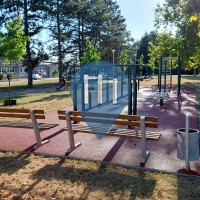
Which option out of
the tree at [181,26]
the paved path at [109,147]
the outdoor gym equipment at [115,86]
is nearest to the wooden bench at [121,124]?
the paved path at [109,147]

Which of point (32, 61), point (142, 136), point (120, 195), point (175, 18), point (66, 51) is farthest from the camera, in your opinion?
point (66, 51)

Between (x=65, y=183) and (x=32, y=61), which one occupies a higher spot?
(x=32, y=61)

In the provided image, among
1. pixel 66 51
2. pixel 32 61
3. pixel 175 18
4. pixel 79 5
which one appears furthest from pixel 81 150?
pixel 66 51

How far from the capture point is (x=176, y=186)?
13.0 feet

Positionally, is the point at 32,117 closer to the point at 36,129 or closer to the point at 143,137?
the point at 36,129

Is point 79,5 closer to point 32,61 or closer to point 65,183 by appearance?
point 32,61

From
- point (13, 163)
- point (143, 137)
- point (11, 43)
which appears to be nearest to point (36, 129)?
point (13, 163)

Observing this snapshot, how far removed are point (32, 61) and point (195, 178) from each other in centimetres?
2952

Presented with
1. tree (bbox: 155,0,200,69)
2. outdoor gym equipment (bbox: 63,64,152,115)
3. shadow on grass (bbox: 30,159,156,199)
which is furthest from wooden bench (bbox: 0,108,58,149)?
tree (bbox: 155,0,200,69)

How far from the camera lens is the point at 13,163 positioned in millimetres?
5082

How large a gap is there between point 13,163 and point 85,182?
5.44 ft

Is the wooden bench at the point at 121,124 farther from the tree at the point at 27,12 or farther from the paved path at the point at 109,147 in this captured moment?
the tree at the point at 27,12

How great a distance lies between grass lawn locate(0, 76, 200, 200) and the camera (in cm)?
374

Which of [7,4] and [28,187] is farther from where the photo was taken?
[7,4]
